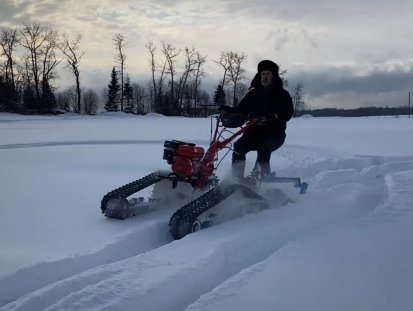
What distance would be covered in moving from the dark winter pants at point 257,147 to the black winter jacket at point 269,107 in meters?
0.09

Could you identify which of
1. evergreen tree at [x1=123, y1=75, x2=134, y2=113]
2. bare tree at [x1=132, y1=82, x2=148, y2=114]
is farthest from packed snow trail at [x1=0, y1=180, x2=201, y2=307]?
bare tree at [x1=132, y1=82, x2=148, y2=114]

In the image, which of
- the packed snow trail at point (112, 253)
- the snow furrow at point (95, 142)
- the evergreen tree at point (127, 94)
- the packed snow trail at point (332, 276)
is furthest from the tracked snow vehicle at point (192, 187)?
the evergreen tree at point (127, 94)

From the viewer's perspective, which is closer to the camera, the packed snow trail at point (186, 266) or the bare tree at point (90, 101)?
the packed snow trail at point (186, 266)

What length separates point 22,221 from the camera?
510 centimetres

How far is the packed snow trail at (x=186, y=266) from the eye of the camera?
9.78 feet

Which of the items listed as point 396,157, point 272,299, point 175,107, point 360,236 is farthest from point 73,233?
point 175,107

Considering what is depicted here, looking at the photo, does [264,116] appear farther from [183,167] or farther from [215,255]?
[215,255]

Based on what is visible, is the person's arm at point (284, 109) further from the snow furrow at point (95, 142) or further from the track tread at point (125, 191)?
the snow furrow at point (95, 142)

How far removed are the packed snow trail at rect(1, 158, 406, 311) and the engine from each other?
0.90 meters

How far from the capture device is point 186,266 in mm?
3514

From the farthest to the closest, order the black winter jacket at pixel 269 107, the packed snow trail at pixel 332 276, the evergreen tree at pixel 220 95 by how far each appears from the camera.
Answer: the evergreen tree at pixel 220 95
the black winter jacket at pixel 269 107
the packed snow trail at pixel 332 276

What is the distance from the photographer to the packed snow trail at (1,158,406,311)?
298 cm

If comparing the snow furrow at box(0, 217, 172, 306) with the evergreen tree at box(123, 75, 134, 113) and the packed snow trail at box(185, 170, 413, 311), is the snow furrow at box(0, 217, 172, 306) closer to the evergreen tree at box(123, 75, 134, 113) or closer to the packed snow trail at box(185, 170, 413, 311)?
the packed snow trail at box(185, 170, 413, 311)

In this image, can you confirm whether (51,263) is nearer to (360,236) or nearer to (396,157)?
(360,236)
